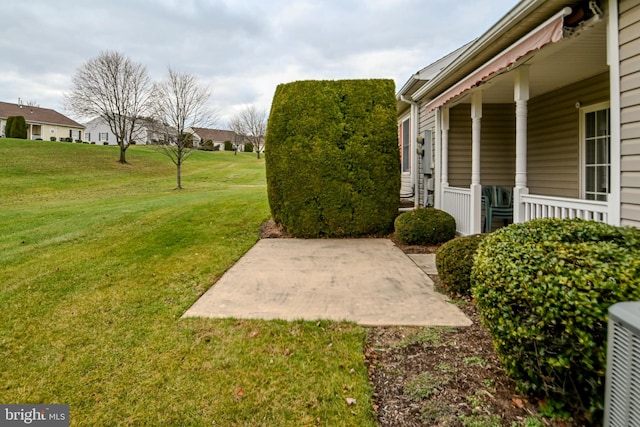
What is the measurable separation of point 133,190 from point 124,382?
18620 millimetres

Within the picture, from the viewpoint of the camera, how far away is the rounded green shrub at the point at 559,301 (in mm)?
1665

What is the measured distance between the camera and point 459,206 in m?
6.64

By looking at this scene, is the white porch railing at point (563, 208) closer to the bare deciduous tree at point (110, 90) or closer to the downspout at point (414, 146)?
the downspout at point (414, 146)

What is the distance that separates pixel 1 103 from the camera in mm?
43562

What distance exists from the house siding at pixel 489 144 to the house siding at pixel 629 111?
4389 millimetres

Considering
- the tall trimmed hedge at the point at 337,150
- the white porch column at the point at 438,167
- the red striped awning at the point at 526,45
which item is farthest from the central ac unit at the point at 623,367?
the white porch column at the point at 438,167

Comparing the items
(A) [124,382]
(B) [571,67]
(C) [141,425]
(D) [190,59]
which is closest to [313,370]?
(C) [141,425]

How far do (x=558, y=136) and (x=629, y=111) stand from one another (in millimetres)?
3746

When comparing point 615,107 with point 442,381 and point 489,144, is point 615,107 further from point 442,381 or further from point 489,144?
point 489,144

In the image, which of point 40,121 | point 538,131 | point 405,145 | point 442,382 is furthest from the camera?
point 40,121

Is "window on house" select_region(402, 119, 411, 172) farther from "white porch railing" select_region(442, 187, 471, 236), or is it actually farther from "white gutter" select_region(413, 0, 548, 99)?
"white gutter" select_region(413, 0, 548, 99)

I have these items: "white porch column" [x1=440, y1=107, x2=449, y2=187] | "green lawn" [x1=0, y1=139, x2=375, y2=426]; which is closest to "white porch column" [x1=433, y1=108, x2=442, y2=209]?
"white porch column" [x1=440, y1=107, x2=449, y2=187]

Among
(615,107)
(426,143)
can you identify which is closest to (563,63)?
(615,107)

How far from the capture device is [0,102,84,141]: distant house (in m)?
42.8
